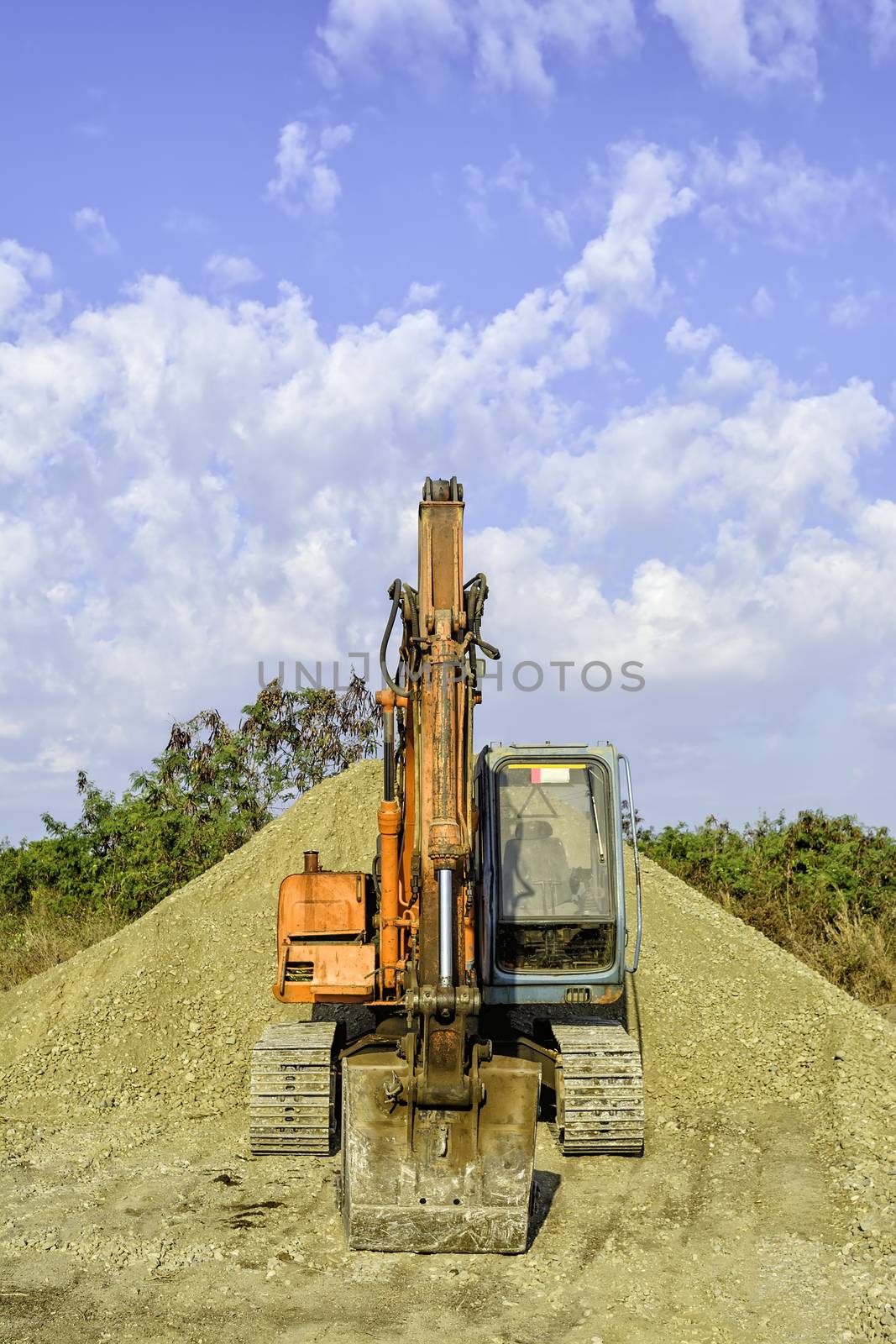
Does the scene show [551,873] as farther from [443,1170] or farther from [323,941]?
[443,1170]

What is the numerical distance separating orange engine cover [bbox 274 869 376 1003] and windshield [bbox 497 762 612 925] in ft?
4.02

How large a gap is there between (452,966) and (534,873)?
10.5 ft

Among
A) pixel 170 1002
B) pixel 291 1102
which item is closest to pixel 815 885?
pixel 170 1002

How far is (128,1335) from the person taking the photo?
604 centimetres

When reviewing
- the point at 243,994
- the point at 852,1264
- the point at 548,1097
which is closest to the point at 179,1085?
the point at 243,994

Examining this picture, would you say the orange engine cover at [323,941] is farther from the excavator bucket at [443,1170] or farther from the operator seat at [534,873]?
the excavator bucket at [443,1170]

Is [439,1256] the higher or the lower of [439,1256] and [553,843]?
the lower

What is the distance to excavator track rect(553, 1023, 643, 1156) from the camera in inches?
357

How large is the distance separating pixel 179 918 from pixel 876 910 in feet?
38.6

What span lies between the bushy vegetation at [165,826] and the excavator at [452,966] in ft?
34.5

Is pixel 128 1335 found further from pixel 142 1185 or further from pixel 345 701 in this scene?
pixel 345 701

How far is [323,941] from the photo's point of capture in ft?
32.7

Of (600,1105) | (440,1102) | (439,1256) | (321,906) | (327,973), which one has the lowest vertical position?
(439,1256)

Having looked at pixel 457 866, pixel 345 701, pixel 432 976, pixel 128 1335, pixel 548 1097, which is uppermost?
pixel 345 701
